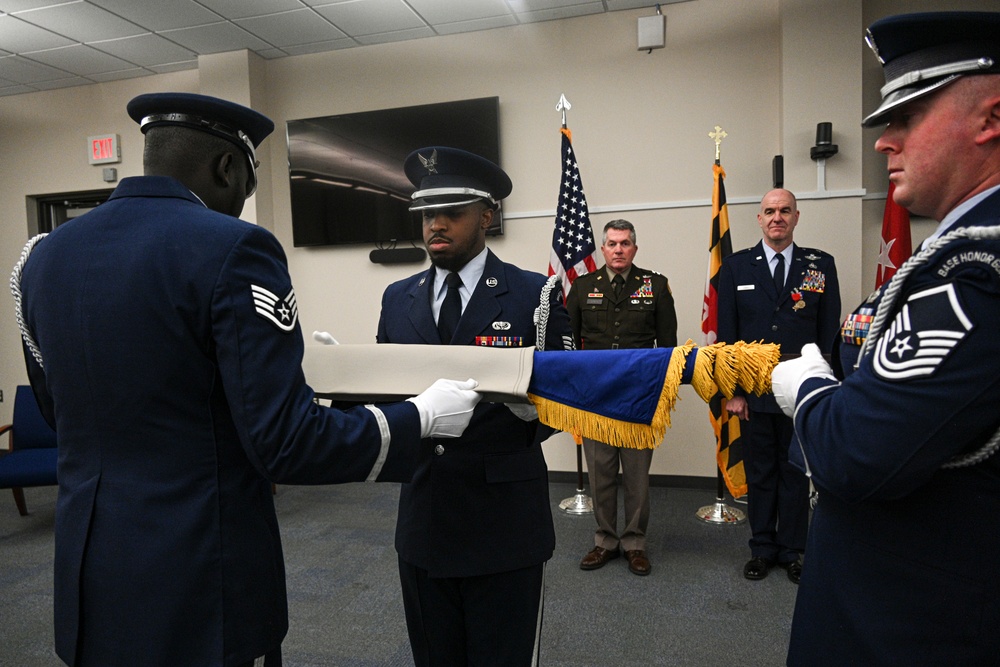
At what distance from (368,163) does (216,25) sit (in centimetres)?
134

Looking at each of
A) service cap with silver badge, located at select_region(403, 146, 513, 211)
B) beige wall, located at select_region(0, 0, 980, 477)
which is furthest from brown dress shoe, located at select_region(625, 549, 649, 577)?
service cap with silver badge, located at select_region(403, 146, 513, 211)

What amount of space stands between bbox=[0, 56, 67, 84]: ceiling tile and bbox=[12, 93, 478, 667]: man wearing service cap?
5.16 metres

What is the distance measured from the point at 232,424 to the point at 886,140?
111 cm

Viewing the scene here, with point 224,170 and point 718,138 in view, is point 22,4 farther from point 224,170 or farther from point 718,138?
point 718,138

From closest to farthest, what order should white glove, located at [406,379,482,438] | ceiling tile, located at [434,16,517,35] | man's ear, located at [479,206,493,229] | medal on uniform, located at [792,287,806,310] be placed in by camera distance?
white glove, located at [406,379,482,438]
man's ear, located at [479,206,493,229]
medal on uniform, located at [792,287,806,310]
ceiling tile, located at [434,16,517,35]

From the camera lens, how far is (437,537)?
1.44m

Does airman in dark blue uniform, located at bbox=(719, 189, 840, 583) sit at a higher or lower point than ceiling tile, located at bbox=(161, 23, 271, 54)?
lower

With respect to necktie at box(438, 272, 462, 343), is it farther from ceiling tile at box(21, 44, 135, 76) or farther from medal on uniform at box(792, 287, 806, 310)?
ceiling tile at box(21, 44, 135, 76)

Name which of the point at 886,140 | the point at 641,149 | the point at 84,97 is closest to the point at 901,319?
the point at 886,140

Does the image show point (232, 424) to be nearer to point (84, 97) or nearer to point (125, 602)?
point (125, 602)

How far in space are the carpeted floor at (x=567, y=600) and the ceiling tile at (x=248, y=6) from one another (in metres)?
3.28

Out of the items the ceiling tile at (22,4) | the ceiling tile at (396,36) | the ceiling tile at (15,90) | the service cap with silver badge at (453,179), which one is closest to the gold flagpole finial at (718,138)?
the ceiling tile at (396,36)

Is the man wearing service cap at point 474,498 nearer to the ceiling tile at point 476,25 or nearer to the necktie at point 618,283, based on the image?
the necktie at point 618,283

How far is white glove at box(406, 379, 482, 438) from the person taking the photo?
45.4 inches
